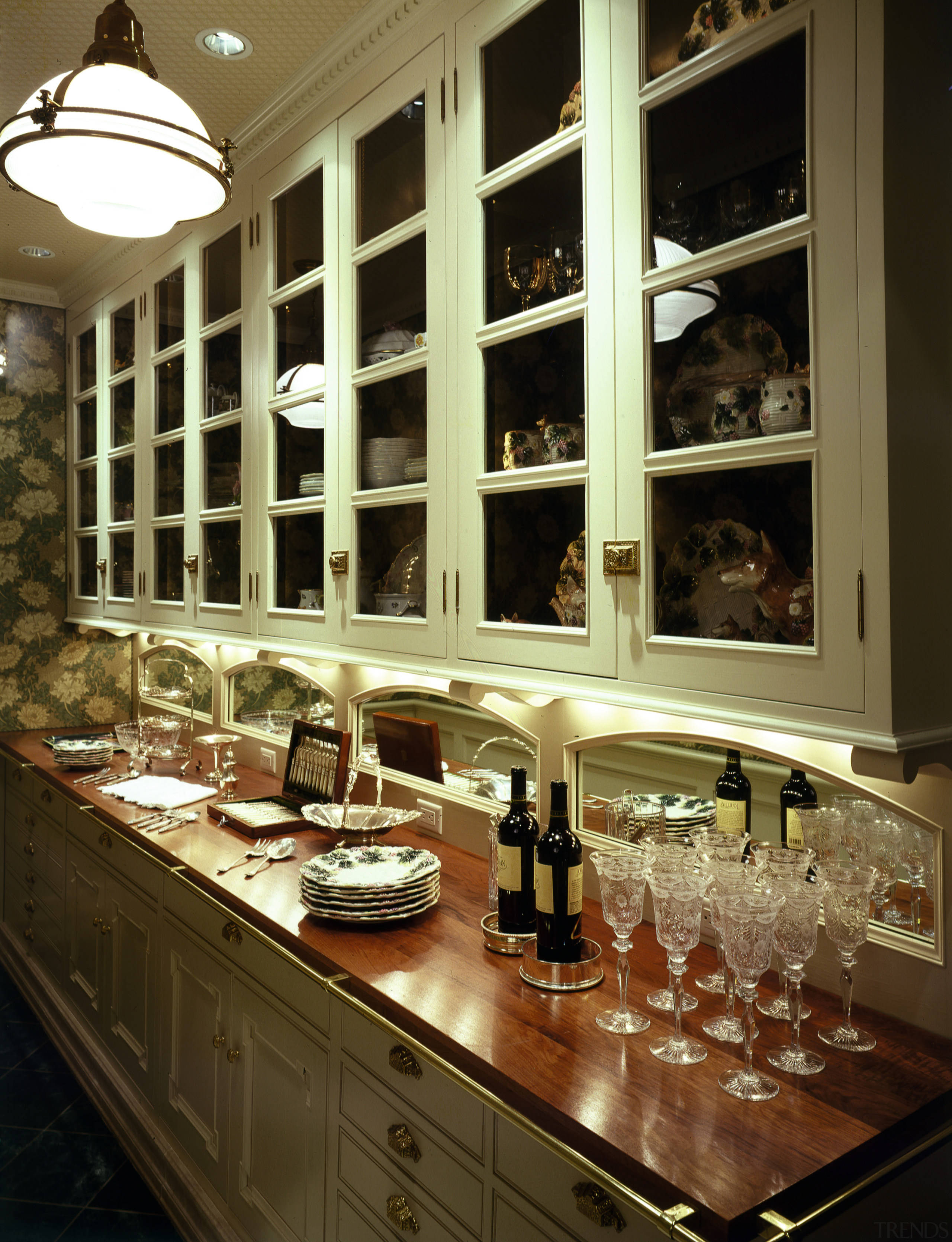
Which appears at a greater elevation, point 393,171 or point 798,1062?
point 393,171

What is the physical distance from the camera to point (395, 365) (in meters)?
1.90

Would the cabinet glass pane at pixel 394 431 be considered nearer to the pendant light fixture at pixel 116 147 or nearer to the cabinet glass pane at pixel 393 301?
the cabinet glass pane at pixel 393 301

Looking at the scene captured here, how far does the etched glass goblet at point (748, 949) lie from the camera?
107 centimetres

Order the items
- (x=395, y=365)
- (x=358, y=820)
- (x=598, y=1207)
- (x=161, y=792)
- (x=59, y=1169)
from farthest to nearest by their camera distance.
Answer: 1. (x=161, y=792)
2. (x=59, y=1169)
3. (x=358, y=820)
4. (x=395, y=365)
5. (x=598, y=1207)

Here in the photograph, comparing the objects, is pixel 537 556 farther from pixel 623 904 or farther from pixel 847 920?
pixel 847 920

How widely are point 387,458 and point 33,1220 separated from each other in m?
2.03

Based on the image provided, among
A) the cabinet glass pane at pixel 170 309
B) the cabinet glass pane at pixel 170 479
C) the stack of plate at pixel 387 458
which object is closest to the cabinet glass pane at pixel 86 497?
the cabinet glass pane at pixel 170 479

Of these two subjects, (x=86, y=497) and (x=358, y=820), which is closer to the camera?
(x=358, y=820)

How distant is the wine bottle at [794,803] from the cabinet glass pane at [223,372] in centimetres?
191

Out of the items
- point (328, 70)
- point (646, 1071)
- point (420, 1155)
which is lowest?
point (420, 1155)

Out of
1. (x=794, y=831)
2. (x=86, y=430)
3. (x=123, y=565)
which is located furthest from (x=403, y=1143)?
(x=86, y=430)

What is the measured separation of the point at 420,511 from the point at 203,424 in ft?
3.95

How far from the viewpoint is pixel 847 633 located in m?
1.09

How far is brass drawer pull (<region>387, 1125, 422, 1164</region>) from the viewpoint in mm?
1274
